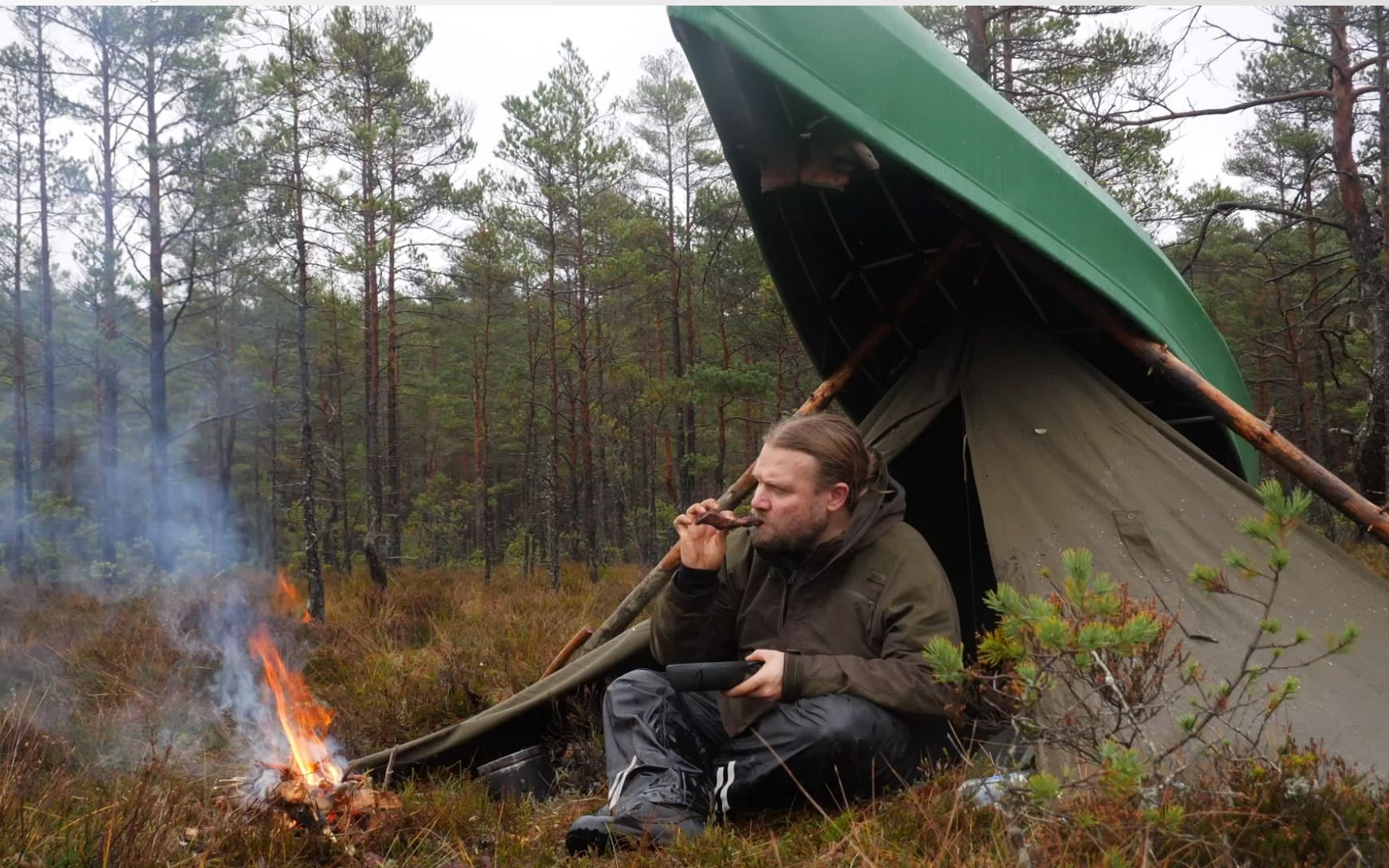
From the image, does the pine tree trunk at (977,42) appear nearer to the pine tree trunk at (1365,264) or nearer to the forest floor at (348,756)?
the pine tree trunk at (1365,264)

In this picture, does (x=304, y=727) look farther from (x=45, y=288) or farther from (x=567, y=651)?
(x=45, y=288)

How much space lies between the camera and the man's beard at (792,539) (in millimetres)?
3031

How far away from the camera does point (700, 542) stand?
3033mm

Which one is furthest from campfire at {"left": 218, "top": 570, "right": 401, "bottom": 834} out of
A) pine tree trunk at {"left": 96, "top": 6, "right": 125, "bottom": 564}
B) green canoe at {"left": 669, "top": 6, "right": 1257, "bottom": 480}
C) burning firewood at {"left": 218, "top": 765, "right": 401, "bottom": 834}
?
pine tree trunk at {"left": 96, "top": 6, "right": 125, "bottom": 564}

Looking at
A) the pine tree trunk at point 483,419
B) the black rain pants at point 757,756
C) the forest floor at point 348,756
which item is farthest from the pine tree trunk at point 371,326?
the black rain pants at point 757,756

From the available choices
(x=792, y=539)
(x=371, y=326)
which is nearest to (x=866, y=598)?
(x=792, y=539)

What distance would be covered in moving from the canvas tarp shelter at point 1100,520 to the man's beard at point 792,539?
83 centimetres

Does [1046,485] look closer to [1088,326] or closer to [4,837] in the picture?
[1088,326]

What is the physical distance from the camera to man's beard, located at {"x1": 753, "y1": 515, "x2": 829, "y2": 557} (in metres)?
3.03

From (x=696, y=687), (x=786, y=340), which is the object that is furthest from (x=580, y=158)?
(x=696, y=687)

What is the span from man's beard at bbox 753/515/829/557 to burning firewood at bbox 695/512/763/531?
3.5 inches

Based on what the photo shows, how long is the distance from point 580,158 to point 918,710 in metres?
13.6

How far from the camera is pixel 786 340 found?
15.4 meters

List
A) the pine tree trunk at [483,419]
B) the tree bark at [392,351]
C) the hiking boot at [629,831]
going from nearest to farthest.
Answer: the hiking boot at [629,831] → the tree bark at [392,351] → the pine tree trunk at [483,419]
